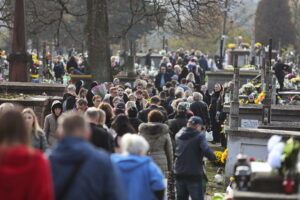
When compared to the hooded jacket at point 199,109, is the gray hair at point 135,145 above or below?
above

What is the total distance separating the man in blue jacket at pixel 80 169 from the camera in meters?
6.91

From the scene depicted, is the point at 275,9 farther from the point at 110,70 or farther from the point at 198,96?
the point at 198,96

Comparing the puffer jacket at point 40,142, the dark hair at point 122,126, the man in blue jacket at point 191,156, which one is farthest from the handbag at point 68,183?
the man in blue jacket at point 191,156

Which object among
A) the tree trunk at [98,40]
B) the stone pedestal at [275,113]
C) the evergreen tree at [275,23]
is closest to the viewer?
the stone pedestal at [275,113]

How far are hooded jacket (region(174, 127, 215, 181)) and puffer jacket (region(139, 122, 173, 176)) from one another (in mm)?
274

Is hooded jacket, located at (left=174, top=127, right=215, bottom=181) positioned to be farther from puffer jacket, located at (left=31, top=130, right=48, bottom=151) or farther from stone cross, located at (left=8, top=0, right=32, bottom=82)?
stone cross, located at (left=8, top=0, right=32, bottom=82)

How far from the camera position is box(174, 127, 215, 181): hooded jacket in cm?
1181

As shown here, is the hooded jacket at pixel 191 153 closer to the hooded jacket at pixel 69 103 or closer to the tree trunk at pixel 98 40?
the hooded jacket at pixel 69 103

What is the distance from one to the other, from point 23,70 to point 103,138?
43.1 ft

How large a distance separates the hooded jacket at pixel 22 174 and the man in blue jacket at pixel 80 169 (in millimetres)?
660

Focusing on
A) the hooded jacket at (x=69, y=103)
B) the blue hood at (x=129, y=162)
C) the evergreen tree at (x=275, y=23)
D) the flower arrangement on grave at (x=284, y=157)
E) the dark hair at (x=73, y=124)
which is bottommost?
the hooded jacket at (x=69, y=103)

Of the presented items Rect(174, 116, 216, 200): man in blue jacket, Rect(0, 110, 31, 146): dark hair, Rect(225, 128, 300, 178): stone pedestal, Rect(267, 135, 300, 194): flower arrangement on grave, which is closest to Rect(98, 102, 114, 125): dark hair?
Rect(174, 116, 216, 200): man in blue jacket

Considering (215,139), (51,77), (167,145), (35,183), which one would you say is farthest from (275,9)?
(35,183)

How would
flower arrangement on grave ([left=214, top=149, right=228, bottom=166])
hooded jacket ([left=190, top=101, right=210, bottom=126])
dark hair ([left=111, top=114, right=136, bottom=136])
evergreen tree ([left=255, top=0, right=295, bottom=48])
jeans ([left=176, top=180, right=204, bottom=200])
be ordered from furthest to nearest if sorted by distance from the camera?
evergreen tree ([left=255, top=0, right=295, bottom=48]) → hooded jacket ([left=190, top=101, right=210, bottom=126]) → flower arrangement on grave ([left=214, top=149, right=228, bottom=166]) → jeans ([left=176, top=180, right=204, bottom=200]) → dark hair ([left=111, top=114, right=136, bottom=136])
